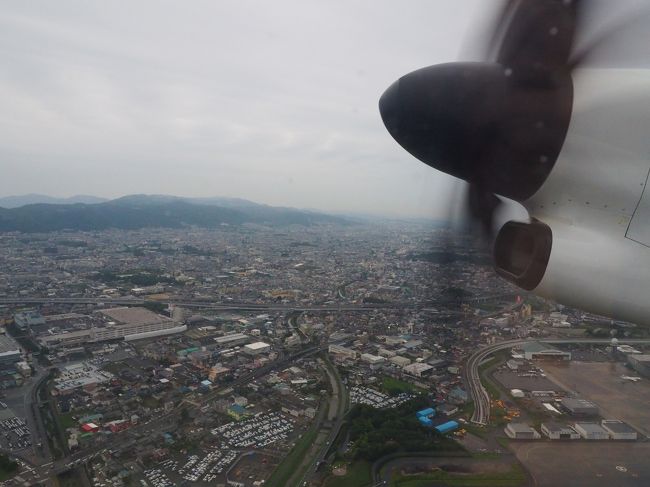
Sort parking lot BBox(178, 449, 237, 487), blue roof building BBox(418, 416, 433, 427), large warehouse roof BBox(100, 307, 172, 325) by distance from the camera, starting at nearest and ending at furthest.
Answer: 1. parking lot BBox(178, 449, 237, 487)
2. blue roof building BBox(418, 416, 433, 427)
3. large warehouse roof BBox(100, 307, 172, 325)

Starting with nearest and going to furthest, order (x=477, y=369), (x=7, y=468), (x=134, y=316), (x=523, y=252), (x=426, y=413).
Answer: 1. (x=523, y=252)
2. (x=7, y=468)
3. (x=426, y=413)
4. (x=477, y=369)
5. (x=134, y=316)

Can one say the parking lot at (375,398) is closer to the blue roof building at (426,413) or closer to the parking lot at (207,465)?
the blue roof building at (426,413)

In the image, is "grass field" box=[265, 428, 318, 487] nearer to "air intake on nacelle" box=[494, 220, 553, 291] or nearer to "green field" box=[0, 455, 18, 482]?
"green field" box=[0, 455, 18, 482]

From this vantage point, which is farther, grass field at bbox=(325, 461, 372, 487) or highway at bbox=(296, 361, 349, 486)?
highway at bbox=(296, 361, 349, 486)

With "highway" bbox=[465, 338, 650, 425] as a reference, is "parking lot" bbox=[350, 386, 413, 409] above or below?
below

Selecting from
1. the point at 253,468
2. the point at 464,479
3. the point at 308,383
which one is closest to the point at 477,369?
the point at 308,383

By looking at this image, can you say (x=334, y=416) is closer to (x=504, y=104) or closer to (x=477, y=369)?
(x=477, y=369)

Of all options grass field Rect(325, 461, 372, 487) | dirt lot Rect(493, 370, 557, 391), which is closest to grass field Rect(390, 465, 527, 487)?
grass field Rect(325, 461, 372, 487)
